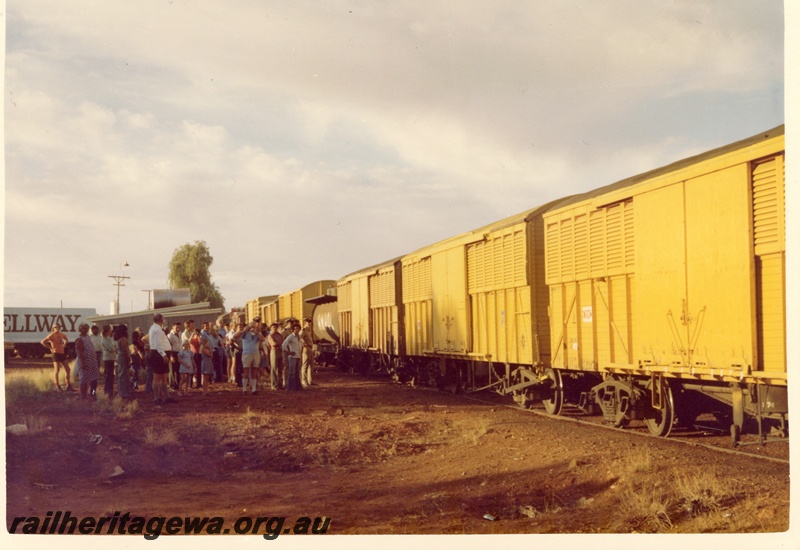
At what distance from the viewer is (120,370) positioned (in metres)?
16.9

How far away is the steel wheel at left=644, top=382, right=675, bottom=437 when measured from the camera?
36.4 feet

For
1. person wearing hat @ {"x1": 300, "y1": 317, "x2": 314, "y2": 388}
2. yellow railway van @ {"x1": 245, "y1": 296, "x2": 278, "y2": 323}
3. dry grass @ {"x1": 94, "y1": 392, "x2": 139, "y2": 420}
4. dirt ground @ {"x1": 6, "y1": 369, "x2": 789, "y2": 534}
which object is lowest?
dirt ground @ {"x1": 6, "y1": 369, "x2": 789, "y2": 534}

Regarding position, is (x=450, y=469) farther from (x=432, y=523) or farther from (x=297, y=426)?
(x=297, y=426)

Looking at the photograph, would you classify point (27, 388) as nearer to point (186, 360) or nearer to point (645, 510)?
point (186, 360)

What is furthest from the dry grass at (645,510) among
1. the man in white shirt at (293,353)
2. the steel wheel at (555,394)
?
the man in white shirt at (293,353)

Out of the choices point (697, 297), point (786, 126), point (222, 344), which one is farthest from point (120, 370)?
point (786, 126)

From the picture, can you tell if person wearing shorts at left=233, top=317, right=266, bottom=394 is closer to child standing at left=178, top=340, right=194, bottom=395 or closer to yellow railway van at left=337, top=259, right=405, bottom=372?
child standing at left=178, top=340, right=194, bottom=395

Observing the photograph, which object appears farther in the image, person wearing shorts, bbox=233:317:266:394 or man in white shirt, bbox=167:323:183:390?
man in white shirt, bbox=167:323:183:390

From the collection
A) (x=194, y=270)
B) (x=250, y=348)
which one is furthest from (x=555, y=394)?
(x=194, y=270)

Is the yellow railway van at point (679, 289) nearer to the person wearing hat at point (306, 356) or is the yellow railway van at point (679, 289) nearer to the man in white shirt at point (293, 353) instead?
the man in white shirt at point (293, 353)

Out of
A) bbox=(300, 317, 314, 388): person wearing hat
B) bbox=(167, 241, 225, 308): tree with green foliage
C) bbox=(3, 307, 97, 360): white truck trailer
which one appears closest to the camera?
bbox=(300, 317, 314, 388): person wearing hat

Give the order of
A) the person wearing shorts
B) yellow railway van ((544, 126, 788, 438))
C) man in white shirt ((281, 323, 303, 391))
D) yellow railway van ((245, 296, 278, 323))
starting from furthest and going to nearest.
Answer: yellow railway van ((245, 296, 278, 323)) < man in white shirt ((281, 323, 303, 391)) < the person wearing shorts < yellow railway van ((544, 126, 788, 438))

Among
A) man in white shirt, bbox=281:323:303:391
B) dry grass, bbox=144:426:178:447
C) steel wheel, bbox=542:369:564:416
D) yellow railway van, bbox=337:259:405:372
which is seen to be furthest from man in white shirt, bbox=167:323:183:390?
steel wheel, bbox=542:369:564:416

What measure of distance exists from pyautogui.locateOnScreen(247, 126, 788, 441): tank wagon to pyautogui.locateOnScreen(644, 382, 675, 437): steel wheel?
0.08 feet
